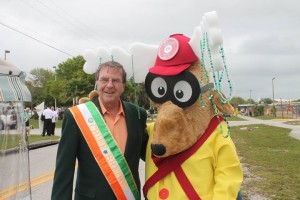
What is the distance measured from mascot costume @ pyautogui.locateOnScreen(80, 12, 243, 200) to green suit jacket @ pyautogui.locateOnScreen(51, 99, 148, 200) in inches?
7.2

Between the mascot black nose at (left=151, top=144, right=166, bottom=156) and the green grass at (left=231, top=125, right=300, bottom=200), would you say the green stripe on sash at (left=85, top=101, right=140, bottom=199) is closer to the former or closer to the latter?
the mascot black nose at (left=151, top=144, right=166, bottom=156)

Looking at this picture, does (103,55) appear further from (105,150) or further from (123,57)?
(105,150)

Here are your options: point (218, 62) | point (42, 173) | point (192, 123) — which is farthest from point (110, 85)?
point (42, 173)

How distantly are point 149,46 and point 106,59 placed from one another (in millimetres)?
404

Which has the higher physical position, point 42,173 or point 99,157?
point 99,157

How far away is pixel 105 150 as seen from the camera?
274 centimetres

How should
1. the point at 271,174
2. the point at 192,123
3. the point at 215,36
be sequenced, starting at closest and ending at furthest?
the point at 215,36 → the point at 192,123 → the point at 271,174

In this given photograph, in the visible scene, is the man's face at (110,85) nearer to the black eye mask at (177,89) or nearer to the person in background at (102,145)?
the person in background at (102,145)

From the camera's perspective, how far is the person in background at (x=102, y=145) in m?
2.63

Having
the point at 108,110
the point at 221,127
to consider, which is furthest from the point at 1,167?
the point at 221,127

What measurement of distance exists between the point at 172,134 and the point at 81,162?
0.74m

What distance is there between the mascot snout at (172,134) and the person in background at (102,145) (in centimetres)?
29

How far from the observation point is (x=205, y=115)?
263cm

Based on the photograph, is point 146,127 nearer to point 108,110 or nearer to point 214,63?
point 108,110
